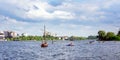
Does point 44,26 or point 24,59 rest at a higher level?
point 44,26

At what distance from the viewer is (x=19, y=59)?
84.8 meters

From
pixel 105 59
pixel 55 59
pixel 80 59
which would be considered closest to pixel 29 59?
pixel 55 59

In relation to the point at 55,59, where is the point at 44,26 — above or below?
above

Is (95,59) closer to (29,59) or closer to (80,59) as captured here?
Result: (80,59)

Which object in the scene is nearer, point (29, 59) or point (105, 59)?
point (105, 59)

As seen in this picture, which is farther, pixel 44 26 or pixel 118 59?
pixel 44 26

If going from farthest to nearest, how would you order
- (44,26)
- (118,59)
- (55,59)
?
1. (44,26)
2. (55,59)
3. (118,59)

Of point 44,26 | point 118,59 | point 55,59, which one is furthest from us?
point 44,26

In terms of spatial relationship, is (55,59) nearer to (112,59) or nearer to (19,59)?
(19,59)

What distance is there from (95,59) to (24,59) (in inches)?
779

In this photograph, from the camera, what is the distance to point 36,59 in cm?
8406

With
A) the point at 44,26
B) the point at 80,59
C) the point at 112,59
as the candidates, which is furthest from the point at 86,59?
the point at 44,26

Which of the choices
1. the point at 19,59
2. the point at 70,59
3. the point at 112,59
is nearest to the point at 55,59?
the point at 70,59

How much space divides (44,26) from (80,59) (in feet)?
309
